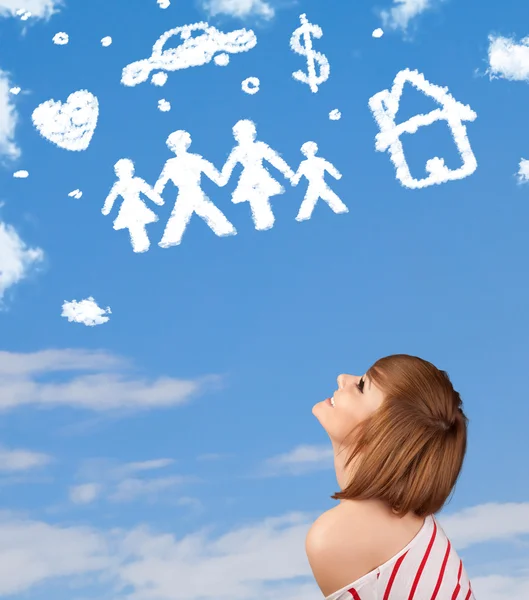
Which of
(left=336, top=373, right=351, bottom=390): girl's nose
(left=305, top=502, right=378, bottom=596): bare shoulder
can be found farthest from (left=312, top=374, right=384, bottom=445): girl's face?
(left=305, top=502, right=378, bottom=596): bare shoulder

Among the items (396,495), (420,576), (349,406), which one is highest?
(349,406)

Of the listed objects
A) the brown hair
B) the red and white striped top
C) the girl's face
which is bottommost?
the red and white striped top

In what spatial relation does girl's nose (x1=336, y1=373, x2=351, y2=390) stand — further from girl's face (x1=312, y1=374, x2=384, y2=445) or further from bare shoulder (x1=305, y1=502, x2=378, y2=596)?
bare shoulder (x1=305, y1=502, x2=378, y2=596)

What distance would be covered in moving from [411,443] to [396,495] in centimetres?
8

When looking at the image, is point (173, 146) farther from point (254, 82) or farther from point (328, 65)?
point (328, 65)

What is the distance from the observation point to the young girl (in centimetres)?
134

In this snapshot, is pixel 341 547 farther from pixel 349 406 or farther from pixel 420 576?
pixel 349 406

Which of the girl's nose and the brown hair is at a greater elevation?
the girl's nose

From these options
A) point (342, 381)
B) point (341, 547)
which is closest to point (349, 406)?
point (342, 381)

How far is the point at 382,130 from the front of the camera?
3814 millimetres

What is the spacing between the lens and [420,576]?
1.39m

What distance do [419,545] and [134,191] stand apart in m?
2.77

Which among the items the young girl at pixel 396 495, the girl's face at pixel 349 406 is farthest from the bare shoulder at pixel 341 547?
the girl's face at pixel 349 406

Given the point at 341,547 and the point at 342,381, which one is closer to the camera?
the point at 341,547
